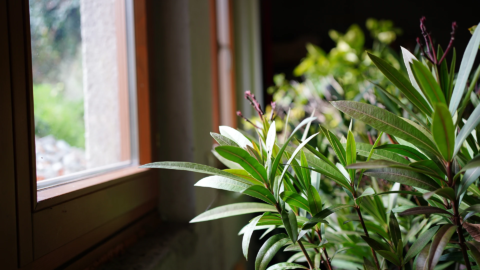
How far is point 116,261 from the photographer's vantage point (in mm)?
716

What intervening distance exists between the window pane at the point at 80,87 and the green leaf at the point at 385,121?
0.56m

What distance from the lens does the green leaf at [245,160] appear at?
0.47 meters

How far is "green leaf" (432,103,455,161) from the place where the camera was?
0.38 m

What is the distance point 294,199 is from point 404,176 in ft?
0.55

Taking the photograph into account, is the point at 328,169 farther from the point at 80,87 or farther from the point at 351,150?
the point at 80,87

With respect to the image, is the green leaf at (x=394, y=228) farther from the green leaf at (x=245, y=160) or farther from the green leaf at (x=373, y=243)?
the green leaf at (x=245, y=160)

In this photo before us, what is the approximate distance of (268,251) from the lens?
52cm

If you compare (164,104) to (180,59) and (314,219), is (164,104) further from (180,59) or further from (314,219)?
(314,219)

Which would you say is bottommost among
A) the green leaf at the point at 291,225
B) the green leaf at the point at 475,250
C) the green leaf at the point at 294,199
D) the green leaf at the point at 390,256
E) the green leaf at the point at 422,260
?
the green leaf at the point at 390,256

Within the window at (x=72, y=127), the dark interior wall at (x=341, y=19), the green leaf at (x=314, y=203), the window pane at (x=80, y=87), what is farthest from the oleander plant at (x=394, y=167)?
the dark interior wall at (x=341, y=19)

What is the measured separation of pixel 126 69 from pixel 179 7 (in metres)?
0.25

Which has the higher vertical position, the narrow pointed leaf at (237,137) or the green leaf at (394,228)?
the narrow pointed leaf at (237,137)

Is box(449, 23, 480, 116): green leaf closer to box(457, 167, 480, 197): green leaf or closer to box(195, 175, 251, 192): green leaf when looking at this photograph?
box(457, 167, 480, 197): green leaf

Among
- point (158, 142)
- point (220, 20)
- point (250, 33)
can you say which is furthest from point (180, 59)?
point (250, 33)
